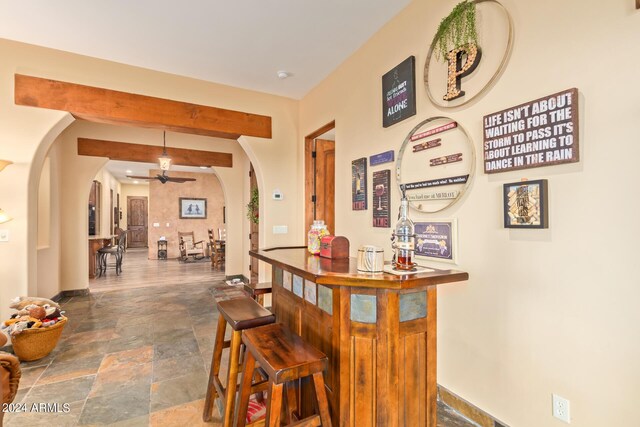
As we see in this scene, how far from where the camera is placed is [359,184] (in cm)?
309

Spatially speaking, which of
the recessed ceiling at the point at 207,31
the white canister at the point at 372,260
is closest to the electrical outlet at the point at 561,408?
the white canister at the point at 372,260

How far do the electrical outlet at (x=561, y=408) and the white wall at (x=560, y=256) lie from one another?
0.09 ft

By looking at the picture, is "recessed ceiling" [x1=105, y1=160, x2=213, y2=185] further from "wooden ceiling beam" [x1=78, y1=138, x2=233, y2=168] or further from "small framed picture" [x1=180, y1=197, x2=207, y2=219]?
"wooden ceiling beam" [x1=78, y1=138, x2=233, y2=168]

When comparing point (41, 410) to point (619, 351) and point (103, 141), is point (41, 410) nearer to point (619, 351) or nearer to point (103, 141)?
point (619, 351)

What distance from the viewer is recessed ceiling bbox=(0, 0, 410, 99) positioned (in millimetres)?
2543

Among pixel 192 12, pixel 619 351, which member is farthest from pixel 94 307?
pixel 619 351

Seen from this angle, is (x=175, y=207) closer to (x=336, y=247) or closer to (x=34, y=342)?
(x=34, y=342)

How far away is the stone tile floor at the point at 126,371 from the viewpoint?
2043 mm

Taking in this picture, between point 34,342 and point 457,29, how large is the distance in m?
4.32

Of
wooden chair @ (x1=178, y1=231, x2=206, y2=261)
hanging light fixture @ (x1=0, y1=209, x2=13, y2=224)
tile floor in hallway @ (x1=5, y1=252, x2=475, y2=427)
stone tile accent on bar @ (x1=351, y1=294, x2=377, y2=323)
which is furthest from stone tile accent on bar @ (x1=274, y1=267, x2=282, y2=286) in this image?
wooden chair @ (x1=178, y1=231, x2=206, y2=261)

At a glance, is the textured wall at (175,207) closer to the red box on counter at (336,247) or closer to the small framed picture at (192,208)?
the small framed picture at (192,208)

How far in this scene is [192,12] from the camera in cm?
261

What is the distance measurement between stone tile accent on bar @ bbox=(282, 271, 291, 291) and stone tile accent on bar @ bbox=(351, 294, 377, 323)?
2.19 ft

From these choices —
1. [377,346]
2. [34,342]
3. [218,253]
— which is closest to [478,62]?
[377,346]
